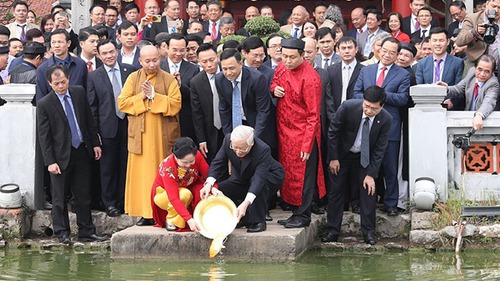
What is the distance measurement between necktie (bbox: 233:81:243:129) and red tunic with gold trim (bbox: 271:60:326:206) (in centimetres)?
35

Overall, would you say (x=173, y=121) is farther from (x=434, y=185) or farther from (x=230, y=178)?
(x=434, y=185)

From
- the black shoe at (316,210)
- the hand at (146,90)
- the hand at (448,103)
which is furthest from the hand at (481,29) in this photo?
the hand at (146,90)

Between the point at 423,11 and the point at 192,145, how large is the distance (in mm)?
5007

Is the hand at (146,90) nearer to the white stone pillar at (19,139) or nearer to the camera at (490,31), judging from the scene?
the white stone pillar at (19,139)

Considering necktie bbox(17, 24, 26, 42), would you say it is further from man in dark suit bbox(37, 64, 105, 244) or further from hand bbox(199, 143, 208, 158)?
hand bbox(199, 143, 208, 158)

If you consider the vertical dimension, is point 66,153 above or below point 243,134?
below

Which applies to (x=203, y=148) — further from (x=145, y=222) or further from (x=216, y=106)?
(x=145, y=222)

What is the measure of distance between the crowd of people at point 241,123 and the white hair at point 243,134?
12 mm

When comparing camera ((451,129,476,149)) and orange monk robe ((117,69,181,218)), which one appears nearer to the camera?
camera ((451,129,476,149))

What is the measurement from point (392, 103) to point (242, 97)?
149cm

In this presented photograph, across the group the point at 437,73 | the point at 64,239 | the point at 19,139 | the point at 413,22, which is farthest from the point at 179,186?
the point at 413,22

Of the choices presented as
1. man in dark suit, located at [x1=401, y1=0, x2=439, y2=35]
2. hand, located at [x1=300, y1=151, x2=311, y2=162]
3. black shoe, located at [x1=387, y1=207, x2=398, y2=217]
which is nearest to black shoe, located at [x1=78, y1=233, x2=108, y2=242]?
hand, located at [x1=300, y1=151, x2=311, y2=162]

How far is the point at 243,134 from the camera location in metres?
8.73

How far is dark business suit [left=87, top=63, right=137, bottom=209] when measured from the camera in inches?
393
